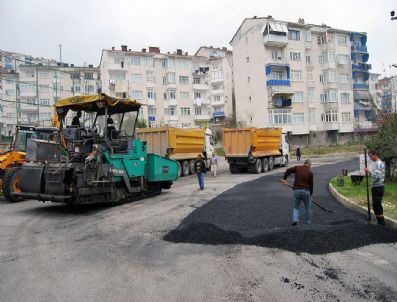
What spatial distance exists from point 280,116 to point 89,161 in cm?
4124

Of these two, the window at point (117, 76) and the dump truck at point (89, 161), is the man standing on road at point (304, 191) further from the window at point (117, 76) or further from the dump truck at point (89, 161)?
the window at point (117, 76)

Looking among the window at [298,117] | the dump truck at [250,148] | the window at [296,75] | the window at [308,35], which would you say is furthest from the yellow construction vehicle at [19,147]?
the window at [308,35]

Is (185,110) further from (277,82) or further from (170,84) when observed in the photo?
(277,82)

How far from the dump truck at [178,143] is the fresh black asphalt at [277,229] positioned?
10.2m

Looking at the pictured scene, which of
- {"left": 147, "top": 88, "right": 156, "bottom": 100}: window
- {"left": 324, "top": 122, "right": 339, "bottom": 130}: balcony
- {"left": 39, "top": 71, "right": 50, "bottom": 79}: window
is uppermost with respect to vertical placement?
{"left": 39, "top": 71, "right": 50, "bottom": 79}: window

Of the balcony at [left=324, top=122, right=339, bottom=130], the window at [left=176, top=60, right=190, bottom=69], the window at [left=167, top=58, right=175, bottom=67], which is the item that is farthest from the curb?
the window at [left=176, top=60, right=190, bottom=69]

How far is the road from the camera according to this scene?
15.9 ft

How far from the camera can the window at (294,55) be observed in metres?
50.7

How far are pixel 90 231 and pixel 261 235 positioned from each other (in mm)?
3663

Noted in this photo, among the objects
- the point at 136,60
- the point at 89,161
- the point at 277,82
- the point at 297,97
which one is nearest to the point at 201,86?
the point at 136,60

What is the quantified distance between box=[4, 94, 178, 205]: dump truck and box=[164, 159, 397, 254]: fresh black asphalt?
2.78 m

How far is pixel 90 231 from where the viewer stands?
27.6ft

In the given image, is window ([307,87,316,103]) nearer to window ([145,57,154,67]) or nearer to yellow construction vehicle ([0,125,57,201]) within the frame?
window ([145,57,154,67])

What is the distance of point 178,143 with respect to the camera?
2152cm
